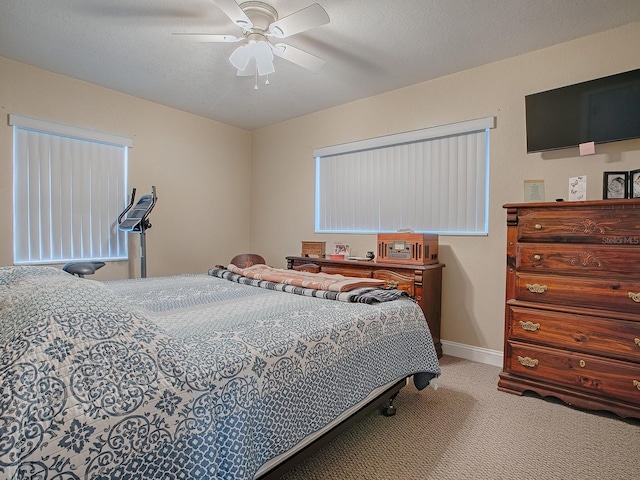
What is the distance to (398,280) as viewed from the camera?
2865mm

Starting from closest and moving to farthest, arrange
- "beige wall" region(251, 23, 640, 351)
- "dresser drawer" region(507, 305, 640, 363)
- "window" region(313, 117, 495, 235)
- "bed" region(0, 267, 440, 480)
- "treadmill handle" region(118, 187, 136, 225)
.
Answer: "bed" region(0, 267, 440, 480)
"dresser drawer" region(507, 305, 640, 363)
"beige wall" region(251, 23, 640, 351)
"window" region(313, 117, 495, 235)
"treadmill handle" region(118, 187, 136, 225)

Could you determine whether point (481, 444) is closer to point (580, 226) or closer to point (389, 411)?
point (389, 411)

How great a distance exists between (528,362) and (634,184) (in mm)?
1339

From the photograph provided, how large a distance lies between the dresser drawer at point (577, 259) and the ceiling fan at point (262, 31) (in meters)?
1.98

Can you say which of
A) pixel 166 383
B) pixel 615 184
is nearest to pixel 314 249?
pixel 615 184

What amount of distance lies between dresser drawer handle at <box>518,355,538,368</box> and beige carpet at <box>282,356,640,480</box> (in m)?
0.22

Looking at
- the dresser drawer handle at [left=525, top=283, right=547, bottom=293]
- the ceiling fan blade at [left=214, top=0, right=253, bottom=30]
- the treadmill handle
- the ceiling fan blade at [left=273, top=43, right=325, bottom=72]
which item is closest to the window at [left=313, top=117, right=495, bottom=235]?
the dresser drawer handle at [left=525, top=283, right=547, bottom=293]

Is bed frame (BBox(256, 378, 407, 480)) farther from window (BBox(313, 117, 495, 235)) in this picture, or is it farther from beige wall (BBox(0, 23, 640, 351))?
window (BBox(313, 117, 495, 235))

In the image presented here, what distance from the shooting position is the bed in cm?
66

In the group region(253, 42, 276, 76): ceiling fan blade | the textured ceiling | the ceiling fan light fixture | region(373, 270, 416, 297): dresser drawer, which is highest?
the textured ceiling

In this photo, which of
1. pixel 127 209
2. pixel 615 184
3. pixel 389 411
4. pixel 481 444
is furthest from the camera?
pixel 127 209

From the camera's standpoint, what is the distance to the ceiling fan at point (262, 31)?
1.87 meters

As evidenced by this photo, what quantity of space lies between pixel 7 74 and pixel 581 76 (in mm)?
4638

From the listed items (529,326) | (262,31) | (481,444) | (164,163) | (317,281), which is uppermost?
(262,31)
